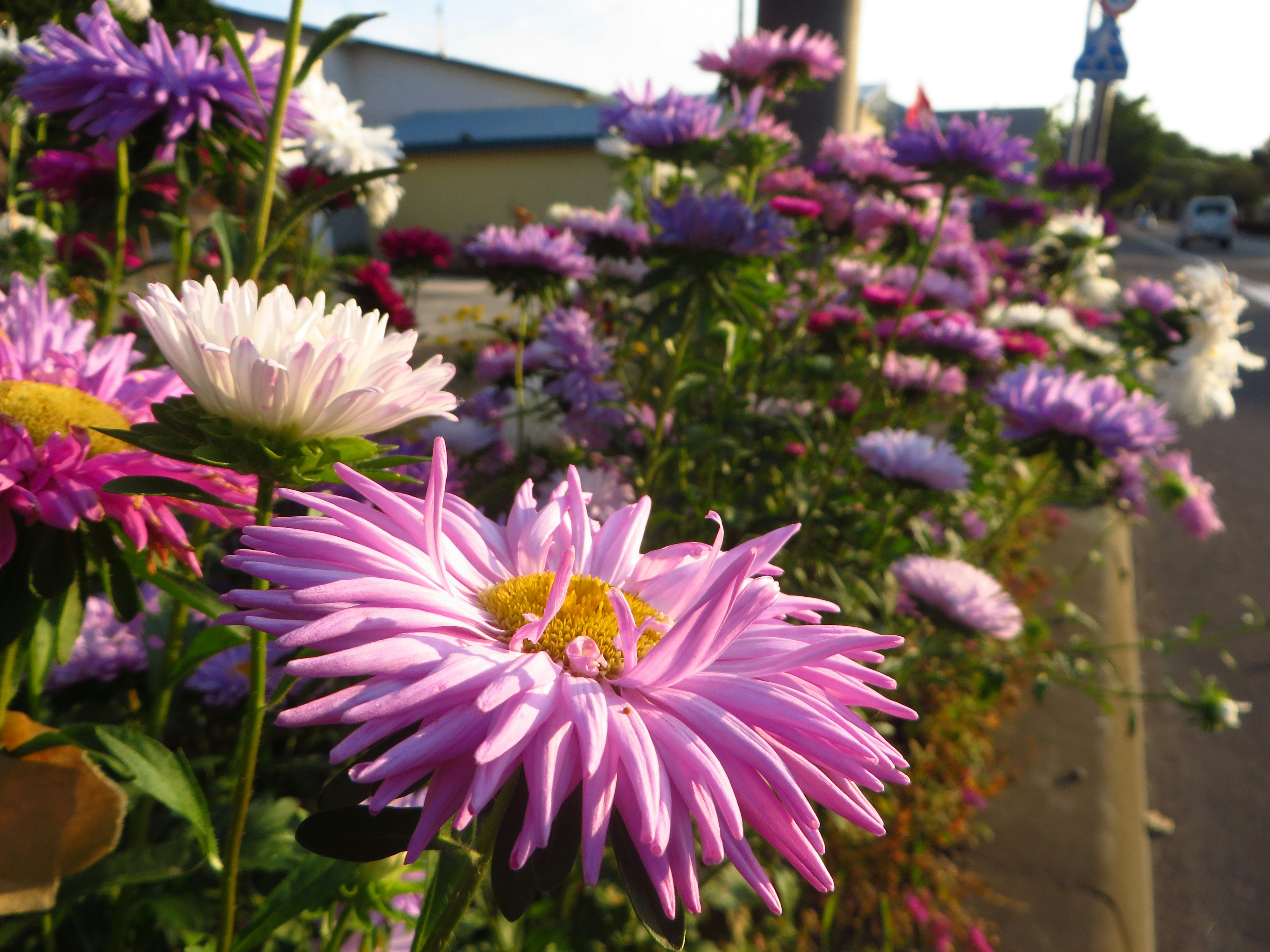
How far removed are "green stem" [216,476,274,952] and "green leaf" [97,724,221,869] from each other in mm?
15

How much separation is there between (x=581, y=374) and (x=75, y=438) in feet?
4.12

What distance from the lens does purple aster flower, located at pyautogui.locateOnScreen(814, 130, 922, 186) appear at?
7.91ft

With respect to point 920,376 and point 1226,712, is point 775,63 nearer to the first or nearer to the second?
point 920,376

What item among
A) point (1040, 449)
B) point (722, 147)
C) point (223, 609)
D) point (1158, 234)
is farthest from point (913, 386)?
point (1158, 234)

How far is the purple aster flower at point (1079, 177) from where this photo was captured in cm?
507

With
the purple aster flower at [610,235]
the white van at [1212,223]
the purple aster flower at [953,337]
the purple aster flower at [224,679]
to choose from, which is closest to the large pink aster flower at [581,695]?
the purple aster flower at [224,679]

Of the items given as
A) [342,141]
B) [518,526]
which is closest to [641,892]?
[518,526]

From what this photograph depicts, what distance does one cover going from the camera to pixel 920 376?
2580 mm

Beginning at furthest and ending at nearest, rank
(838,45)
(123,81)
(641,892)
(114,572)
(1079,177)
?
(1079,177), (838,45), (123,81), (114,572), (641,892)

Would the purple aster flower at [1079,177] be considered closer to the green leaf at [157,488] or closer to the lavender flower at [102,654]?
the lavender flower at [102,654]

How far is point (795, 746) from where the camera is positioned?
512 mm

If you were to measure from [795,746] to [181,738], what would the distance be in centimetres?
141

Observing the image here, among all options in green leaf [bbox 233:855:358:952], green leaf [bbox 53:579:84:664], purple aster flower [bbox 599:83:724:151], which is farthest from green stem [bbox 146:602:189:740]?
purple aster flower [bbox 599:83:724:151]

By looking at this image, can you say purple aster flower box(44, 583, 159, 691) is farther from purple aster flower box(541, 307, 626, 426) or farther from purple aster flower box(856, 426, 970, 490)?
purple aster flower box(856, 426, 970, 490)
